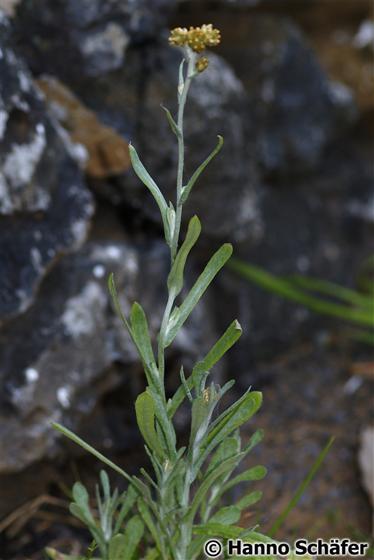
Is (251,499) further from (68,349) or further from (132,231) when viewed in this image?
(132,231)

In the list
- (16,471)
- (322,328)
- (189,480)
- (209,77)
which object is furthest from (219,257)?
(322,328)

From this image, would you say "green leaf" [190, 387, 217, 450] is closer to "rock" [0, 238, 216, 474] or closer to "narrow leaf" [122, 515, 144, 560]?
Result: "narrow leaf" [122, 515, 144, 560]

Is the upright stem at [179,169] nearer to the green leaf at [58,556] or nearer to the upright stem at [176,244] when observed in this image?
the upright stem at [176,244]

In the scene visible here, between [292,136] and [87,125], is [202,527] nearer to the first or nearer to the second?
[87,125]

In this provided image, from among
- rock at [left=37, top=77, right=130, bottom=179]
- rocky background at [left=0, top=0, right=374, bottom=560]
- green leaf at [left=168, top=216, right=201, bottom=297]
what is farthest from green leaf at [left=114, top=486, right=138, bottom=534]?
rock at [left=37, top=77, right=130, bottom=179]

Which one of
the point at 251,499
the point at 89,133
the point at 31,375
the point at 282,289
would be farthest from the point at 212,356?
the point at 282,289

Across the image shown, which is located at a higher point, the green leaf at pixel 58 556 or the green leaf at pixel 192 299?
the green leaf at pixel 192 299

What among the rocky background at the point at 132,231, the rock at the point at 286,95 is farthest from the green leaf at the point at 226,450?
the rock at the point at 286,95
